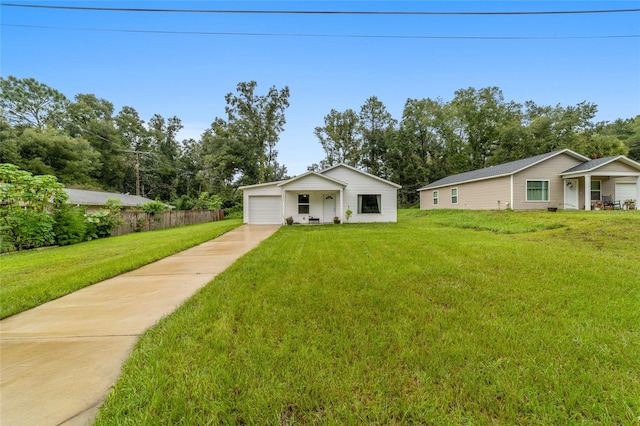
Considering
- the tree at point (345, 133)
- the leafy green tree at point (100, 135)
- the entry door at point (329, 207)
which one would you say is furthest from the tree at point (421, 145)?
the leafy green tree at point (100, 135)

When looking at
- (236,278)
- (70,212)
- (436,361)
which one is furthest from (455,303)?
(70,212)

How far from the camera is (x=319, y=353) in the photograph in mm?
2029

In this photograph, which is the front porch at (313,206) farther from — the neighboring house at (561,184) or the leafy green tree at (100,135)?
the leafy green tree at (100,135)

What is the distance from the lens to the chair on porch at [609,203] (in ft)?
47.7

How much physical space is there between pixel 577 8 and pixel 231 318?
35.6ft

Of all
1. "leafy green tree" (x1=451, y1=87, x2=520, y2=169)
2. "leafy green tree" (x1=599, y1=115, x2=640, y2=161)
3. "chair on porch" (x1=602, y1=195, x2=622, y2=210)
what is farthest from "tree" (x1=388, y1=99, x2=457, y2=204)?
"chair on porch" (x1=602, y1=195, x2=622, y2=210)

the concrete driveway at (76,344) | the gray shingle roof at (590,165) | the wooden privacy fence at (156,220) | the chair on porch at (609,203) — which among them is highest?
the gray shingle roof at (590,165)

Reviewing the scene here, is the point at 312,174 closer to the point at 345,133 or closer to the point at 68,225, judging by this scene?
the point at 68,225

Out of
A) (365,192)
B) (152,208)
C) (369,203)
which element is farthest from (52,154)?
(369,203)

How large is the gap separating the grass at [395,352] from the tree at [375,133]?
30357 mm

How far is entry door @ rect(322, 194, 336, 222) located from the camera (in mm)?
16000

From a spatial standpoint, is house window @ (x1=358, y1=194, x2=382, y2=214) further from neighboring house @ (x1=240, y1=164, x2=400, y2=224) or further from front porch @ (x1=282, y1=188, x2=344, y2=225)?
front porch @ (x1=282, y1=188, x2=344, y2=225)

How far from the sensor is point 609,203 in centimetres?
1470

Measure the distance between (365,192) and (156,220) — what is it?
42.3ft
